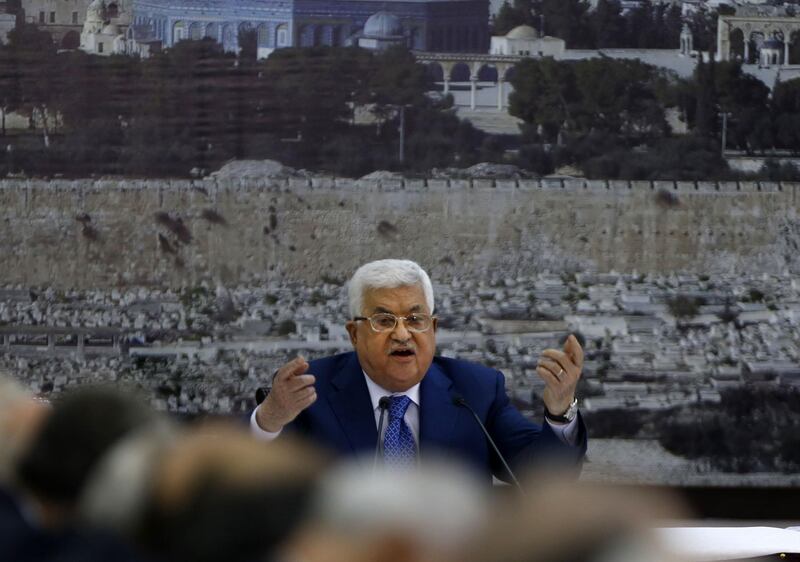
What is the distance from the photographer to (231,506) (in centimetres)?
102

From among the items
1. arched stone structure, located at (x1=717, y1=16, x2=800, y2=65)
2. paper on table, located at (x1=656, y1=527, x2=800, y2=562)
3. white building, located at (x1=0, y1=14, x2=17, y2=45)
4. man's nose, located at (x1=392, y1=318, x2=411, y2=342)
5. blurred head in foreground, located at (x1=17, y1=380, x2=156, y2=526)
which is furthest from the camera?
arched stone structure, located at (x1=717, y1=16, x2=800, y2=65)

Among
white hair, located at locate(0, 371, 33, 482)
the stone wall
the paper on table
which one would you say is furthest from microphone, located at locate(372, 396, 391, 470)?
the stone wall

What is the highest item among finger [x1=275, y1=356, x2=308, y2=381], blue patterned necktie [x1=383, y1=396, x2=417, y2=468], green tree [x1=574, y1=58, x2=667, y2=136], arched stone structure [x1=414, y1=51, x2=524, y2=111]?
arched stone structure [x1=414, y1=51, x2=524, y2=111]

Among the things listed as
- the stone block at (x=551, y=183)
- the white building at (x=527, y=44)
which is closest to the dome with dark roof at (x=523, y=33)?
the white building at (x=527, y=44)

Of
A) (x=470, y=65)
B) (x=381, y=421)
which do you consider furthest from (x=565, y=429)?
(x=470, y=65)

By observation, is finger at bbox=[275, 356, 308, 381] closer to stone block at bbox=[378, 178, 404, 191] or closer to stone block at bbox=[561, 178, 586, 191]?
stone block at bbox=[378, 178, 404, 191]

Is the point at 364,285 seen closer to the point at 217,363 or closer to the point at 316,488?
the point at 316,488

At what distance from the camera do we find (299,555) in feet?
3.32

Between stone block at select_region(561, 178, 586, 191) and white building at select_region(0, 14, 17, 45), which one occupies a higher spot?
white building at select_region(0, 14, 17, 45)

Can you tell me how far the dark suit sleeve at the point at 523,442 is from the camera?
110 inches

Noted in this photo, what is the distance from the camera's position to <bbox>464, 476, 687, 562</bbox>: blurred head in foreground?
97cm

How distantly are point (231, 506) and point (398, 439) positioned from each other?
1.93 m

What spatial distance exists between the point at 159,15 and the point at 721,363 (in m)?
2.67

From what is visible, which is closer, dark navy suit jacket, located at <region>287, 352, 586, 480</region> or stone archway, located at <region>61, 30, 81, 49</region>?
dark navy suit jacket, located at <region>287, 352, 586, 480</region>
